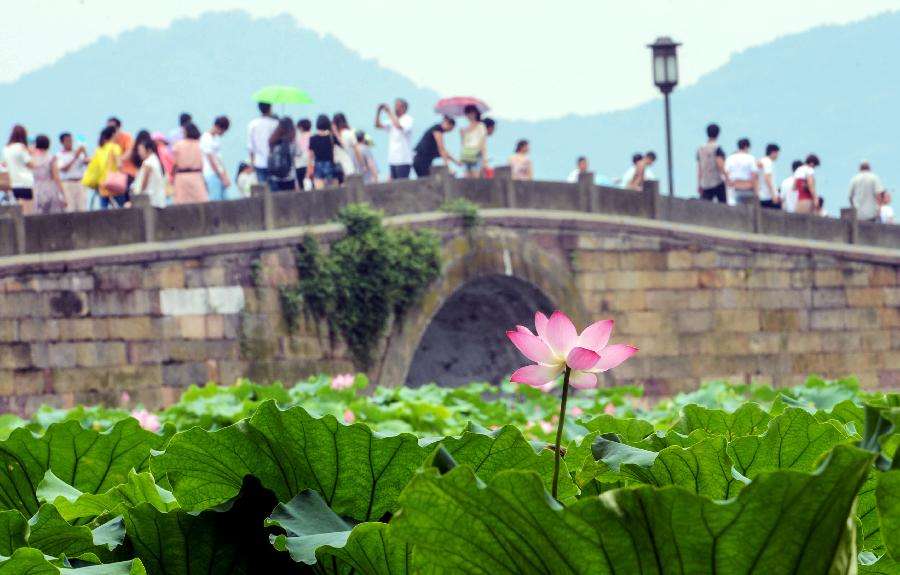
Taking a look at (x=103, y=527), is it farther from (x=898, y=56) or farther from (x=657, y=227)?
(x=898, y=56)

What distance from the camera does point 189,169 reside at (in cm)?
1552

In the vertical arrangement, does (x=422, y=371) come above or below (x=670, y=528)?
below

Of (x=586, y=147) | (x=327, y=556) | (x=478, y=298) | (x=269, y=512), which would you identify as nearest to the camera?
(x=327, y=556)

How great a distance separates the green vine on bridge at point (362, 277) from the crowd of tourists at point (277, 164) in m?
0.63

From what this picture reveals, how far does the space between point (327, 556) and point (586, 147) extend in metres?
135

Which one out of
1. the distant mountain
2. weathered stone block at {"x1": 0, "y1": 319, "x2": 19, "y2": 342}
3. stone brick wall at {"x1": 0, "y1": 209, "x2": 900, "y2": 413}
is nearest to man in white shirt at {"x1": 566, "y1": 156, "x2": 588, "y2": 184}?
stone brick wall at {"x1": 0, "y1": 209, "x2": 900, "y2": 413}

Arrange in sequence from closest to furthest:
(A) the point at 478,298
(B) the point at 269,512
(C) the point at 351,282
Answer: (B) the point at 269,512 < (C) the point at 351,282 < (A) the point at 478,298

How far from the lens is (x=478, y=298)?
2045 centimetres

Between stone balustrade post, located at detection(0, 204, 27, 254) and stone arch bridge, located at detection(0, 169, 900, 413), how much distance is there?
0.05 ft

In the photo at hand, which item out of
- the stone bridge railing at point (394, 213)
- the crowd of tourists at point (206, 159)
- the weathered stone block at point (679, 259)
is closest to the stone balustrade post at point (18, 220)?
the stone bridge railing at point (394, 213)

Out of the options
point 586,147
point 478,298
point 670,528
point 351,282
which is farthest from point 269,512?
point 586,147

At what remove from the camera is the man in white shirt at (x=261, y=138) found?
16391 mm

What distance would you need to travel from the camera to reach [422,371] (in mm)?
20578

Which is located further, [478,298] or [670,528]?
[478,298]
